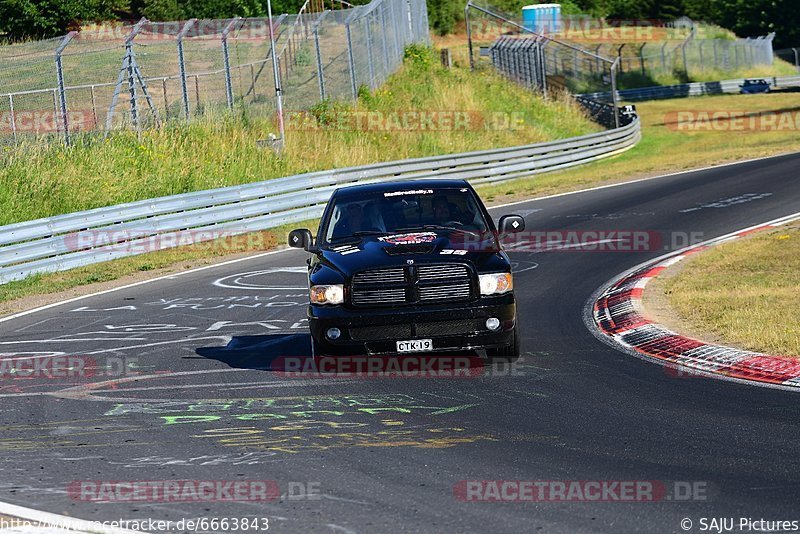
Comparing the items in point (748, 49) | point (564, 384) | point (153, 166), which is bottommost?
point (564, 384)

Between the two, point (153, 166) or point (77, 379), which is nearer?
point (77, 379)

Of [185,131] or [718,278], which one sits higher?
[185,131]

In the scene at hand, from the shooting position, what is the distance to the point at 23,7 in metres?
50.4

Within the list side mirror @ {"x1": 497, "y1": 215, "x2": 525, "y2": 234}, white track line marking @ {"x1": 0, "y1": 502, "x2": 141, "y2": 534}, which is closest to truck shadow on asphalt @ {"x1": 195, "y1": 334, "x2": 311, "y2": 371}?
side mirror @ {"x1": 497, "y1": 215, "x2": 525, "y2": 234}

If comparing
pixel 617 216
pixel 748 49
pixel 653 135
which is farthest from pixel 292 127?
pixel 748 49

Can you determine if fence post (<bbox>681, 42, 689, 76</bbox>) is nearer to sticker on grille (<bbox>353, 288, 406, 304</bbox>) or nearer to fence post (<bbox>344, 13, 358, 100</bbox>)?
fence post (<bbox>344, 13, 358, 100</bbox>)

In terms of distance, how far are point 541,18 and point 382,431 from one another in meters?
77.0

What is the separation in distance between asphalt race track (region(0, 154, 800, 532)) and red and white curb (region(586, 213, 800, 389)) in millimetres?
275

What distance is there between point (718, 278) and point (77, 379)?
8.48 metres

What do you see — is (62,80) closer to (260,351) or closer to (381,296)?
(260,351)

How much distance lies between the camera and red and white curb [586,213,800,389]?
9.38 metres

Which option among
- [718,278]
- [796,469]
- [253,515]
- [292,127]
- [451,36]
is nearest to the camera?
[253,515]

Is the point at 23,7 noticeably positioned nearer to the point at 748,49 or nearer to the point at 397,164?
the point at 397,164

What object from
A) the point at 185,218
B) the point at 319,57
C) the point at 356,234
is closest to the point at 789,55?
the point at 319,57
